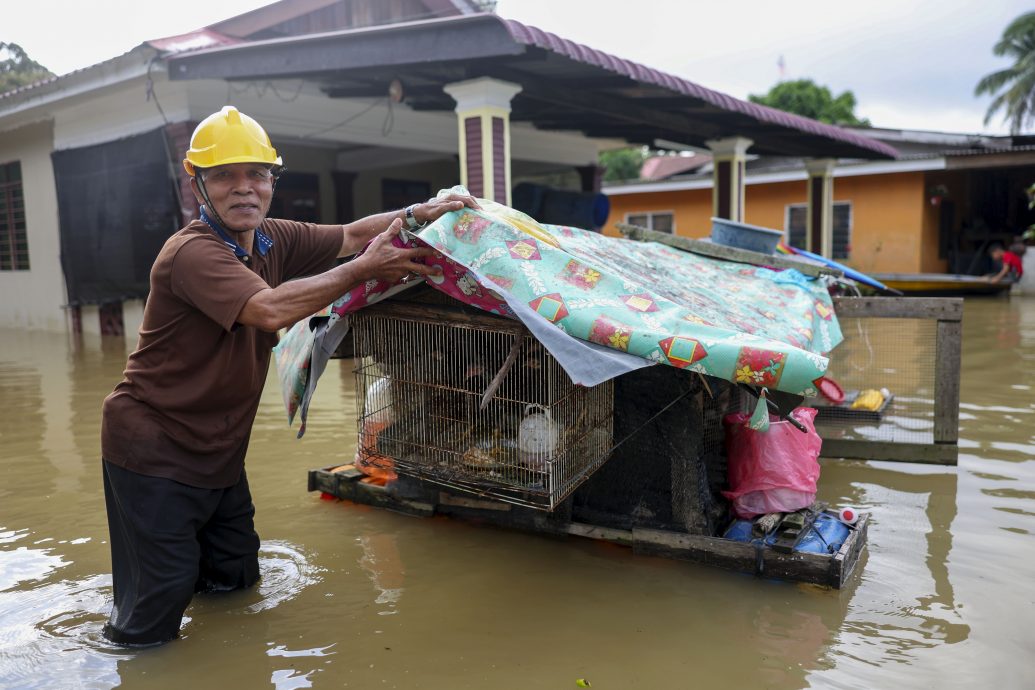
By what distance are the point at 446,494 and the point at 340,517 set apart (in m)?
0.67

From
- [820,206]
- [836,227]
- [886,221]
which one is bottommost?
[836,227]

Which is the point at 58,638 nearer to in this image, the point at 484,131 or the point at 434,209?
the point at 434,209

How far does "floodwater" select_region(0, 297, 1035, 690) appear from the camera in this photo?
9.03ft

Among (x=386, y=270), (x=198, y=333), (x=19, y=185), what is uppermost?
(x=19, y=185)

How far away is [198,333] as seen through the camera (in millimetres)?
2863

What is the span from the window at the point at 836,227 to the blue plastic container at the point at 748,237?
574 inches

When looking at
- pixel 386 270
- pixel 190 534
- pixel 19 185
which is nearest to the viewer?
pixel 386 270

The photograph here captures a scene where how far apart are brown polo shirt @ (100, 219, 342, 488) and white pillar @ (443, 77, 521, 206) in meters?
5.24

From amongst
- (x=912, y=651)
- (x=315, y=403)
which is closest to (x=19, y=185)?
(x=315, y=403)

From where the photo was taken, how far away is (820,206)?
16.1m

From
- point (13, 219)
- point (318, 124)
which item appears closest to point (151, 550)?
point (318, 124)

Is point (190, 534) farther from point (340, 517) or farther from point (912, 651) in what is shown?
point (912, 651)

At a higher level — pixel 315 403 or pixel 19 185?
pixel 19 185

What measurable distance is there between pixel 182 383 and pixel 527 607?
1.62 m
